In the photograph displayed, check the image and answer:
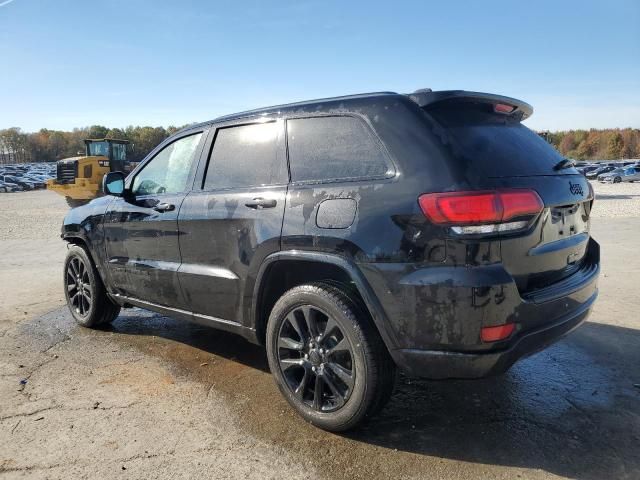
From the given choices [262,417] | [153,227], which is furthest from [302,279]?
[153,227]

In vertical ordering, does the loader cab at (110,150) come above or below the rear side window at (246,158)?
above

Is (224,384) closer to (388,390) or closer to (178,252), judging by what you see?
(178,252)

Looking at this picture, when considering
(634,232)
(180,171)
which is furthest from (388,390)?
(634,232)

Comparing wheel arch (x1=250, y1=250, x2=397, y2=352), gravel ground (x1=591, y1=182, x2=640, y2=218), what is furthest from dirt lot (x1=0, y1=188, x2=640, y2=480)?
gravel ground (x1=591, y1=182, x2=640, y2=218)

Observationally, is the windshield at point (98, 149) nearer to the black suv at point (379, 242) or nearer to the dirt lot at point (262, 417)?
the dirt lot at point (262, 417)

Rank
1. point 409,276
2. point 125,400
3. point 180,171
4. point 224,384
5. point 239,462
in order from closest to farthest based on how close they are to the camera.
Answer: point 409,276 → point 239,462 → point 125,400 → point 224,384 → point 180,171

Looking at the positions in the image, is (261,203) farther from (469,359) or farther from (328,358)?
(469,359)

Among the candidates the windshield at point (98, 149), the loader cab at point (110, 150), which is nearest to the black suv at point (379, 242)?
the loader cab at point (110, 150)

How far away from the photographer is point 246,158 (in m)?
3.46

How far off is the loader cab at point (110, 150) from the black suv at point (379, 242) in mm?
21874

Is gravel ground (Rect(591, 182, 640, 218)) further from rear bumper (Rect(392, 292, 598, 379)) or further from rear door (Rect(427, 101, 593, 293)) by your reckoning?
rear bumper (Rect(392, 292, 598, 379))

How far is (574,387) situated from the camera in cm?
342

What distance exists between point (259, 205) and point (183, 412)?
1.41 meters

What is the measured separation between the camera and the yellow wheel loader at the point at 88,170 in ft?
69.1
